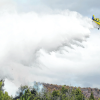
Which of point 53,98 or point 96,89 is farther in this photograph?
point 96,89

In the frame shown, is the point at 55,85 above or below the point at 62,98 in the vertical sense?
above

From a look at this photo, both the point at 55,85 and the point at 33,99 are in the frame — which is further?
the point at 55,85

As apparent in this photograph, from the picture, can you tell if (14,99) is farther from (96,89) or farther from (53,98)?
(96,89)

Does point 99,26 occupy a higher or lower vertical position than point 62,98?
higher

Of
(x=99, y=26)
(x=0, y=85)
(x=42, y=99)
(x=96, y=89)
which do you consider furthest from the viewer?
(x=96, y=89)

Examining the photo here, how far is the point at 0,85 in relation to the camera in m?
124

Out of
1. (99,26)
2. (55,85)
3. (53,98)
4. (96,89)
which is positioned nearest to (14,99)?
(53,98)

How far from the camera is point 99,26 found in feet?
247

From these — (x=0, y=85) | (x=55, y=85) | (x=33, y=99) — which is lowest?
(x=33, y=99)

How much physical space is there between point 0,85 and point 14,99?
16.4 metres

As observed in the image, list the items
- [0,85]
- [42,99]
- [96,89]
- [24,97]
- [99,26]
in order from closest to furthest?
1. [99,26]
2. [24,97]
3. [42,99]
4. [0,85]
5. [96,89]

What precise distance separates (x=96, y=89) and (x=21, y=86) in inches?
3572

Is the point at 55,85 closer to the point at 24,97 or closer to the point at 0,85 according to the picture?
the point at 0,85

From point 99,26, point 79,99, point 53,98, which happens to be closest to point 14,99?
point 53,98
